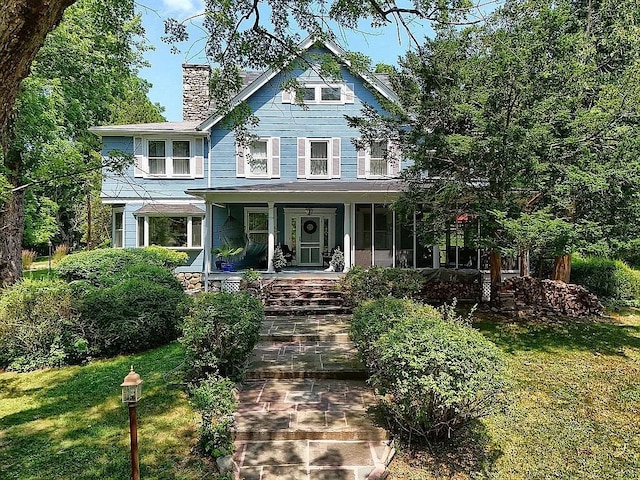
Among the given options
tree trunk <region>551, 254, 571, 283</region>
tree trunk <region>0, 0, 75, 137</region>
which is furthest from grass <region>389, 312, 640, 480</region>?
tree trunk <region>0, 0, 75, 137</region>

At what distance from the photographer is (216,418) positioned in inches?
178

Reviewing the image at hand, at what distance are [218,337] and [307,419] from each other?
63.8 inches

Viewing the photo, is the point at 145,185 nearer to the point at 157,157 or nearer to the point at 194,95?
the point at 157,157

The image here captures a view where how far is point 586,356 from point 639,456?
3.49 metres

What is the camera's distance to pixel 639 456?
4379 millimetres

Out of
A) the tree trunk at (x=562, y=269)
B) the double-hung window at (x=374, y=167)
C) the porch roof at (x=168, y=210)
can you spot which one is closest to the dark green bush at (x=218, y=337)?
the tree trunk at (x=562, y=269)

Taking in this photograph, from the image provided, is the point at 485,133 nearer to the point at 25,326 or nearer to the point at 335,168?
the point at 335,168

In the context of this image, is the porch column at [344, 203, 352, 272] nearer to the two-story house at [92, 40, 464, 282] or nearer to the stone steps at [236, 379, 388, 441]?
the two-story house at [92, 40, 464, 282]

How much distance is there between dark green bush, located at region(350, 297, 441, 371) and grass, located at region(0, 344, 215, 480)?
2261 mm

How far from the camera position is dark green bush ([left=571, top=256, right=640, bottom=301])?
12664 mm

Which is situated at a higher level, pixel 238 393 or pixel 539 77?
pixel 539 77

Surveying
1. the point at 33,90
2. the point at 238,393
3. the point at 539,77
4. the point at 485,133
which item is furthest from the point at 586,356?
the point at 33,90

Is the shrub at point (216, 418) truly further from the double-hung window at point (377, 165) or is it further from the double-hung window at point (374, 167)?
the double-hung window at point (377, 165)

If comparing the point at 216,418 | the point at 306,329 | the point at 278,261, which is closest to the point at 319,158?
the point at 278,261
